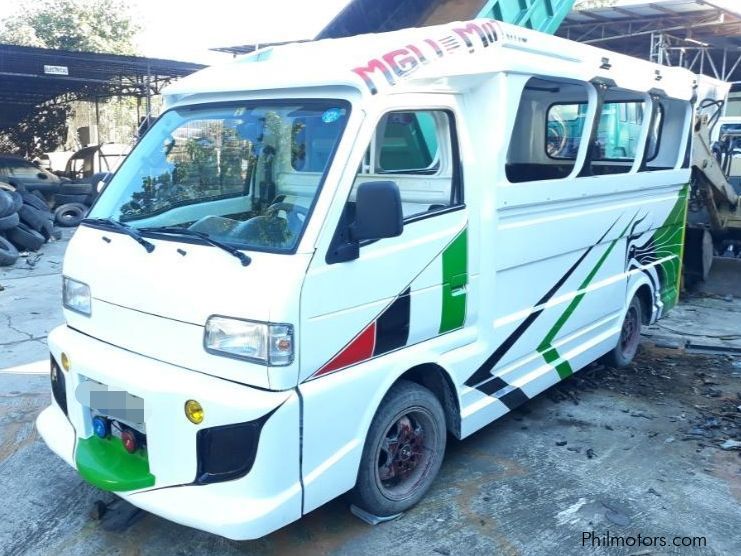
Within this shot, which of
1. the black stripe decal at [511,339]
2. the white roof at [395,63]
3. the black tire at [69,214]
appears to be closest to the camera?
the white roof at [395,63]

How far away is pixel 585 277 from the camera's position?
4820mm

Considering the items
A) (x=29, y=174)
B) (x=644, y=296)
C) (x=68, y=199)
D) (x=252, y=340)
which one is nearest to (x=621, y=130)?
(x=644, y=296)

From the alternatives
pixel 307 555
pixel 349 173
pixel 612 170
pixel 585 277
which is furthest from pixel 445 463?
pixel 612 170

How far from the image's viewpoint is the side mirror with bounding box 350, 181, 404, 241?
2.86 m

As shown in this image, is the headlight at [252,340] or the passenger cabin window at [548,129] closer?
the headlight at [252,340]

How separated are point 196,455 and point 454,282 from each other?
62.3 inches

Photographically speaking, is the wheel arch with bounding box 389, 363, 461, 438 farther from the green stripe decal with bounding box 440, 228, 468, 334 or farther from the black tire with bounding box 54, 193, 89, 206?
the black tire with bounding box 54, 193, 89, 206

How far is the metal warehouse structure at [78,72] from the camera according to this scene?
15711mm

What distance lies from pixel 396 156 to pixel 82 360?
193 centimetres

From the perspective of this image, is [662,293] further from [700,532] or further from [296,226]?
[296,226]

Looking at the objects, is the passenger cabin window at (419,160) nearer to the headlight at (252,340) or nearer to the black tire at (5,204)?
the headlight at (252,340)

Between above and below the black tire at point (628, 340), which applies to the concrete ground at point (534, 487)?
below

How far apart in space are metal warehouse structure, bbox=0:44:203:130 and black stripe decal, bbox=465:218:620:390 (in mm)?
14220

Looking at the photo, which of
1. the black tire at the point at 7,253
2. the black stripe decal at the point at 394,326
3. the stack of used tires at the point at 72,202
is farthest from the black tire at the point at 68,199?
the black stripe decal at the point at 394,326
